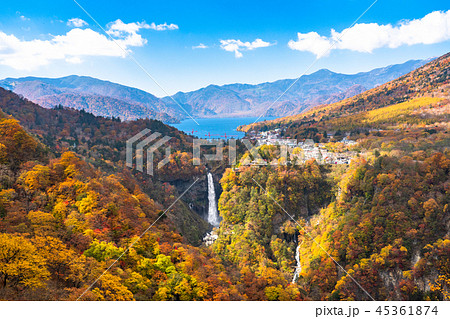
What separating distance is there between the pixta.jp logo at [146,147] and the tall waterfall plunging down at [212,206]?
12.3 metres

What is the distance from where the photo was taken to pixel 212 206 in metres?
66.4

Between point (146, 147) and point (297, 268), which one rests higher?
point (146, 147)

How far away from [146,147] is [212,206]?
2432 centimetres

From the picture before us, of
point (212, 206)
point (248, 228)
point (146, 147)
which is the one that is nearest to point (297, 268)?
point (248, 228)

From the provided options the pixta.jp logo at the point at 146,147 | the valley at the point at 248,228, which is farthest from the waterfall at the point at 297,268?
the pixta.jp logo at the point at 146,147

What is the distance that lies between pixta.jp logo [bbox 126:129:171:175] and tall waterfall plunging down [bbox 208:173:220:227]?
12.3 m

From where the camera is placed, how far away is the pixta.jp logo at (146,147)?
6700 centimetres

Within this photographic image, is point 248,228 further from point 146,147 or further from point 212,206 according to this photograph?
point 146,147

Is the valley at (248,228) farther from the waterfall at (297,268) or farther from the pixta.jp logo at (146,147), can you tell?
the pixta.jp logo at (146,147)

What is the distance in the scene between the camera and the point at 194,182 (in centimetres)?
7100

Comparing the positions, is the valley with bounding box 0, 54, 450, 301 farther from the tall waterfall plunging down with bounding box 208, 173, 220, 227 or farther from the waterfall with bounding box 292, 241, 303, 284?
the tall waterfall plunging down with bounding box 208, 173, 220, 227
